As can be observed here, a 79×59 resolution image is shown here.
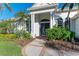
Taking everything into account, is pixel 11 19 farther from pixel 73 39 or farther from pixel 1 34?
pixel 73 39

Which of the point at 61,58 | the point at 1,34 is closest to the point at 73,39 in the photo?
the point at 61,58

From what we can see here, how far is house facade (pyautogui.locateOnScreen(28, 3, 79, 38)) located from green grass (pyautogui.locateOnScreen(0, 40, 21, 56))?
16.8 inches

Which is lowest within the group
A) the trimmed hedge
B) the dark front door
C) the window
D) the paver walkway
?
the paver walkway

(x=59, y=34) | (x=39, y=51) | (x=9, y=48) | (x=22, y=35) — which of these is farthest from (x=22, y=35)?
(x=59, y=34)

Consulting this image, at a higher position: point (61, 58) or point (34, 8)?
point (34, 8)

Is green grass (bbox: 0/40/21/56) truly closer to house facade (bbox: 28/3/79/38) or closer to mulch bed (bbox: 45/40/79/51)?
house facade (bbox: 28/3/79/38)

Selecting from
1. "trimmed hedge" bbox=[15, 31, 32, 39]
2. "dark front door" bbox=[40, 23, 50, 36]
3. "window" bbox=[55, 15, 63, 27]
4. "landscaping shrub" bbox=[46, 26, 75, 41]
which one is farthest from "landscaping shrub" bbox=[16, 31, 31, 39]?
"window" bbox=[55, 15, 63, 27]

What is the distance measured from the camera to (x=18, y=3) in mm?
15320

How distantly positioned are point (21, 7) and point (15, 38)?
64cm

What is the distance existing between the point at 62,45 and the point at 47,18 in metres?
0.64

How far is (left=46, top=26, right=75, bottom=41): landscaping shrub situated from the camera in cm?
1543

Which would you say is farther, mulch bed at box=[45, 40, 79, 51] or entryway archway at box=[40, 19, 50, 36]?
entryway archway at box=[40, 19, 50, 36]

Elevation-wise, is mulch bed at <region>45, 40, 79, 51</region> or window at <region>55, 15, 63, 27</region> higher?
window at <region>55, 15, 63, 27</region>

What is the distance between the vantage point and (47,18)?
51.2 ft
